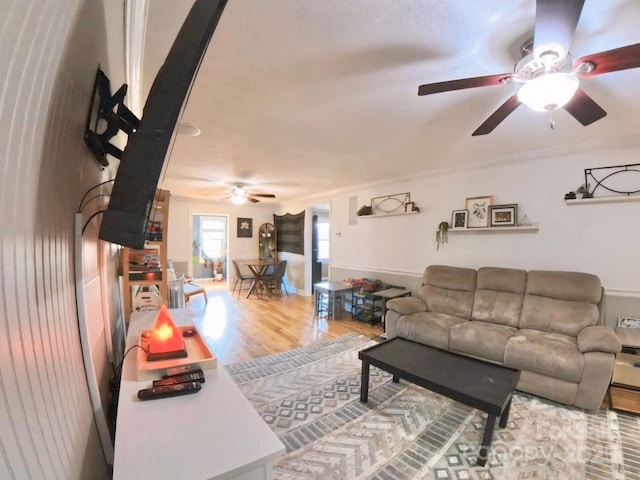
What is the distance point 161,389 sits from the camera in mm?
1038

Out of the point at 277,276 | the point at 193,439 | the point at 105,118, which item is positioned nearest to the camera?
the point at 193,439

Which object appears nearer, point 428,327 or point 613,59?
point 613,59

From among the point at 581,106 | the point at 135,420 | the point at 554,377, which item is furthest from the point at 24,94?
the point at 554,377

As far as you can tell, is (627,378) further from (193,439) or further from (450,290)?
(193,439)

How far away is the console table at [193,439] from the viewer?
28.4 inches

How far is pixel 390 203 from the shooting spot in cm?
471

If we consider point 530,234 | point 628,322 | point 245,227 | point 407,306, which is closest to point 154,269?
point 407,306

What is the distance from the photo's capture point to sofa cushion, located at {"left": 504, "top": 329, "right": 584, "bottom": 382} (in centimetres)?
221

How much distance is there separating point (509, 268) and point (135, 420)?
148 inches

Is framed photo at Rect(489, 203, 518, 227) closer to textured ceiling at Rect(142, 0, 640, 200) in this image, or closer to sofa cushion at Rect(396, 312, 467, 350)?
textured ceiling at Rect(142, 0, 640, 200)

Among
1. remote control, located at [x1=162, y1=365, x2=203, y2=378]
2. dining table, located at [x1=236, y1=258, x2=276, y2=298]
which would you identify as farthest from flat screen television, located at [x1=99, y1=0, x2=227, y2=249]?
dining table, located at [x1=236, y1=258, x2=276, y2=298]

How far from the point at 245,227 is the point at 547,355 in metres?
6.52

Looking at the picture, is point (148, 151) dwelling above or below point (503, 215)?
below

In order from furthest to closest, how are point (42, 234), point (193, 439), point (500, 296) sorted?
point (500, 296) < point (193, 439) < point (42, 234)
